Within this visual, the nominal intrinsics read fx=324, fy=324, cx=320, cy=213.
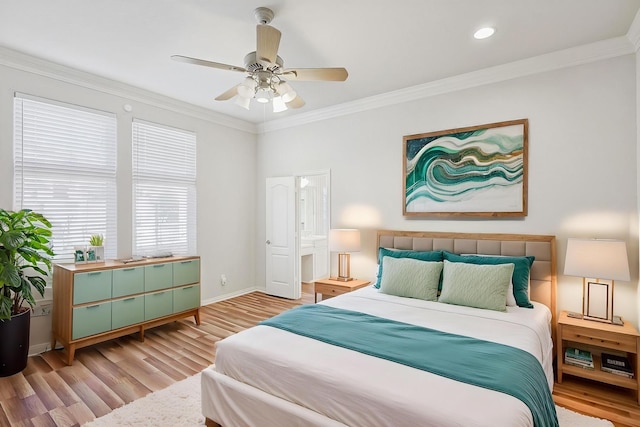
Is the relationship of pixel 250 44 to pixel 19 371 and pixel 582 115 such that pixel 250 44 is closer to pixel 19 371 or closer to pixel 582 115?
pixel 582 115

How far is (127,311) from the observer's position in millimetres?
3506

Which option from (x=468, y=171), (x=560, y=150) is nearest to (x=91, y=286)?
(x=468, y=171)

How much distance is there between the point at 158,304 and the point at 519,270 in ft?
12.6

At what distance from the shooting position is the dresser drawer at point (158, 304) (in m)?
3.68

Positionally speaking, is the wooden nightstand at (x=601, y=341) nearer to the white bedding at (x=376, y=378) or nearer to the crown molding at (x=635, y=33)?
the white bedding at (x=376, y=378)

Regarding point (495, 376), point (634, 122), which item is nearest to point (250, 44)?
point (495, 376)

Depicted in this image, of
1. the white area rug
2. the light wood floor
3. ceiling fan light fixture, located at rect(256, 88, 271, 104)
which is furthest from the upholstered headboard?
ceiling fan light fixture, located at rect(256, 88, 271, 104)

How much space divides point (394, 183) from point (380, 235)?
0.69m

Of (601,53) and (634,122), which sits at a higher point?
(601,53)

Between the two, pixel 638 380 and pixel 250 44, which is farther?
pixel 250 44

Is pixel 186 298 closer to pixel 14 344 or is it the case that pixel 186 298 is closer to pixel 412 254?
pixel 14 344

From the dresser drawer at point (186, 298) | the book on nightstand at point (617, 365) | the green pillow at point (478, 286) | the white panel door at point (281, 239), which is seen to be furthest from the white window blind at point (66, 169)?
the book on nightstand at point (617, 365)

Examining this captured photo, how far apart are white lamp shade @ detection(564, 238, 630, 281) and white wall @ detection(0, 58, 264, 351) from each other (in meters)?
4.44

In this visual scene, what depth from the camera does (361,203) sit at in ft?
14.7
